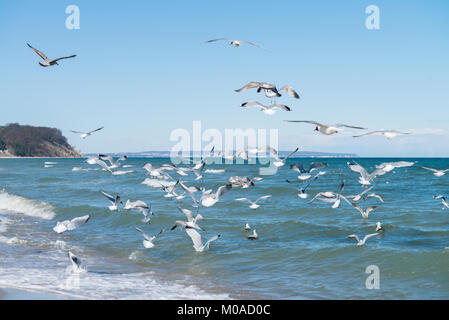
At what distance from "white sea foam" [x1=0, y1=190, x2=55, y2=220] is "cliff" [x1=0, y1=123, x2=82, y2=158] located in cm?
13323

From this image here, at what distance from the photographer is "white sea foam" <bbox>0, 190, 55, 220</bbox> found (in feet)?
59.7

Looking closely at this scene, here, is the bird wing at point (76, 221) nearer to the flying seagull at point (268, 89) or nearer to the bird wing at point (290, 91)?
the flying seagull at point (268, 89)

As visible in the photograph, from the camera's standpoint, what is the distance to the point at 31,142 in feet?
498

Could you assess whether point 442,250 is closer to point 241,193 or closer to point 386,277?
point 386,277

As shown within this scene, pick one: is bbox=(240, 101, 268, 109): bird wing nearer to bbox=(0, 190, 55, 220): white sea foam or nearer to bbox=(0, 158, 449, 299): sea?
bbox=(0, 158, 449, 299): sea

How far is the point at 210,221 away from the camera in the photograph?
14.9 m

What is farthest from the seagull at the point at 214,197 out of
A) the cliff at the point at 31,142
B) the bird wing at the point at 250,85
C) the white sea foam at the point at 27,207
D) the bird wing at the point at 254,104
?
the cliff at the point at 31,142

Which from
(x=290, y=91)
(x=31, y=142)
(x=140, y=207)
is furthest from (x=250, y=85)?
(x=31, y=142)

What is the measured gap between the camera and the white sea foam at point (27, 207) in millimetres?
18197

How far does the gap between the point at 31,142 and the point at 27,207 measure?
143m

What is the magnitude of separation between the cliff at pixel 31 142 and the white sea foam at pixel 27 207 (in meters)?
133

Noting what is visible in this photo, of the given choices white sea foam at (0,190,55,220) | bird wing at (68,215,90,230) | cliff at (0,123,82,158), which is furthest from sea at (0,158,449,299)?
cliff at (0,123,82,158)
